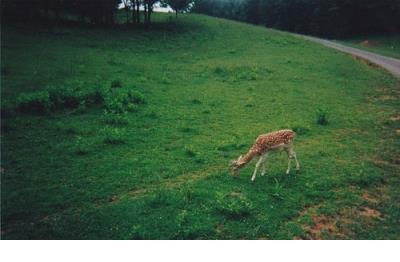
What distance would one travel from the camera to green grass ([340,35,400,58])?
38144mm

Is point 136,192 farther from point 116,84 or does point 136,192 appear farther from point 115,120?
point 116,84

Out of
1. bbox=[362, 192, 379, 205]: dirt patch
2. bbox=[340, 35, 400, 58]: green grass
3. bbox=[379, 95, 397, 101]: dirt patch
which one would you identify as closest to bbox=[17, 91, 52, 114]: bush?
bbox=[362, 192, 379, 205]: dirt patch

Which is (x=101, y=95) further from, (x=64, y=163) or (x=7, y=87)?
(x=64, y=163)

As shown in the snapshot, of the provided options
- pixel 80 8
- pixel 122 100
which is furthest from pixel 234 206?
pixel 80 8

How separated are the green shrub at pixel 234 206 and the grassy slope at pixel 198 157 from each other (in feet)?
0.11

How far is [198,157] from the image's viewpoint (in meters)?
12.6

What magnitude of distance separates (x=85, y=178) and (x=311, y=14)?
54595 mm

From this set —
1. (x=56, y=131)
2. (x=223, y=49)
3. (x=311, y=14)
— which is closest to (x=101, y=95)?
(x=56, y=131)

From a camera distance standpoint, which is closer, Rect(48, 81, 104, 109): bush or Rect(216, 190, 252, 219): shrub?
Rect(216, 190, 252, 219): shrub

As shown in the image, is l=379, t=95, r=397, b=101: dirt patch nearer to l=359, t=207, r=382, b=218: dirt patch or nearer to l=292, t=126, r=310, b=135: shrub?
l=292, t=126, r=310, b=135: shrub

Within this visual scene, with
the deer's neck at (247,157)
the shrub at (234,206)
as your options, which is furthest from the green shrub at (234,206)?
the deer's neck at (247,157)

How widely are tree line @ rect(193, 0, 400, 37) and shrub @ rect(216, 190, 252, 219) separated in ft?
82.5

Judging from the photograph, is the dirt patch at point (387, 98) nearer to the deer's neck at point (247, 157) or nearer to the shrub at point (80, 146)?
the deer's neck at point (247, 157)

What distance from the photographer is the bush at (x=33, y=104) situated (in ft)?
51.6
